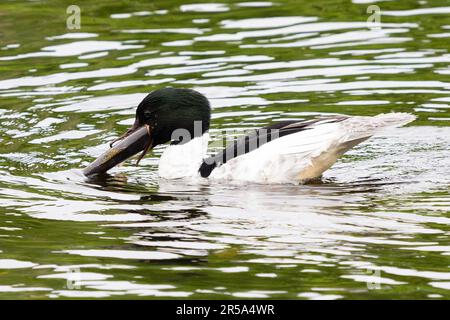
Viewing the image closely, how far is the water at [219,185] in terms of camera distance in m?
8.76

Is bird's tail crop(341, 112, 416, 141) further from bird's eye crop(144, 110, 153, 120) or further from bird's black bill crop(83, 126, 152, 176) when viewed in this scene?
bird's black bill crop(83, 126, 152, 176)

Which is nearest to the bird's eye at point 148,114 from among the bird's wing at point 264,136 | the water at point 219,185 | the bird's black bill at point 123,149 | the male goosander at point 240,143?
the male goosander at point 240,143

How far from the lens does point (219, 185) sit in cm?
1168

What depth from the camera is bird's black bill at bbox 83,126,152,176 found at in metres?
12.2

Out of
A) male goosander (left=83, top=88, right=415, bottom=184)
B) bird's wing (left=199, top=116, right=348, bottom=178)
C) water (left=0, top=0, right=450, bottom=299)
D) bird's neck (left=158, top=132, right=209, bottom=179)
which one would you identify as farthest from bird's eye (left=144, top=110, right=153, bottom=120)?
bird's wing (left=199, top=116, right=348, bottom=178)

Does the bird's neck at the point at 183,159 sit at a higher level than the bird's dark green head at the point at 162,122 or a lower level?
lower

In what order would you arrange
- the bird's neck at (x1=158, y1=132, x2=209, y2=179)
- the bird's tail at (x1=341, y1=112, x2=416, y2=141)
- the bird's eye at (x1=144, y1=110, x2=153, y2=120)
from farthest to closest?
the bird's eye at (x1=144, y1=110, x2=153, y2=120) < the bird's neck at (x1=158, y1=132, x2=209, y2=179) < the bird's tail at (x1=341, y1=112, x2=416, y2=141)

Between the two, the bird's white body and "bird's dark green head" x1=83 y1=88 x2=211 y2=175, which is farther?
"bird's dark green head" x1=83 y1=88 x2=211 y2=175

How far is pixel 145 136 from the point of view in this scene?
12359mm

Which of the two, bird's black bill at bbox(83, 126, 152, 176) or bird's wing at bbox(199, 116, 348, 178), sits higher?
bird's wing at bbox(199, 116, 348, 178)

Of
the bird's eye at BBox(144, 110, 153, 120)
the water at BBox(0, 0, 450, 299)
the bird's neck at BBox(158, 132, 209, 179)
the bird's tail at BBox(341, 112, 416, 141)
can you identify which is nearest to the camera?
the water at BBox(0, 0, 450, 299)

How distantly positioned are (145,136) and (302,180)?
1.68m

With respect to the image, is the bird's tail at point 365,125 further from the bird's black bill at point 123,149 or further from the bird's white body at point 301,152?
the bird's black bill at point 123,149

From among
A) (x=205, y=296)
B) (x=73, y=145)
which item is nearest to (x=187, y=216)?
(x=205, y=296)
